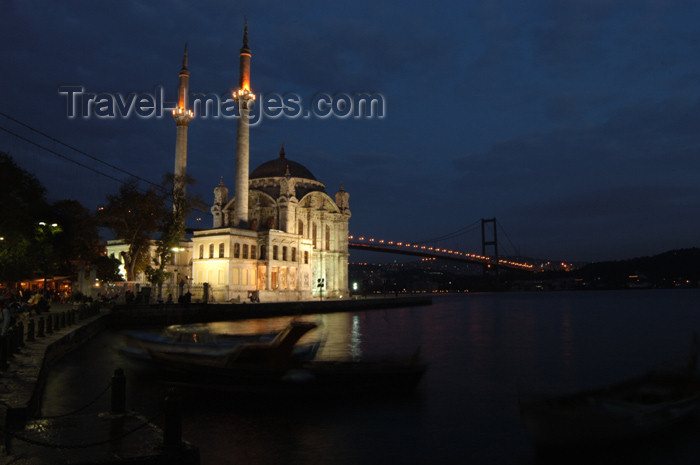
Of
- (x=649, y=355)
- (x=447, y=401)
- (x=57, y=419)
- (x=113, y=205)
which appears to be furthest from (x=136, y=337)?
(x=113, y=205)

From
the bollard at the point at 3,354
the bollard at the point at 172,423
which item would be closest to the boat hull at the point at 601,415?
the bollard at the point at 172,423

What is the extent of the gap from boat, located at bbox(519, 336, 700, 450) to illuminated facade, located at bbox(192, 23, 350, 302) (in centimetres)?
4373

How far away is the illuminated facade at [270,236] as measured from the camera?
177 ft

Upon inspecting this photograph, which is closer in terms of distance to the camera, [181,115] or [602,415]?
[602,415]

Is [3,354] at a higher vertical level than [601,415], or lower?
higher

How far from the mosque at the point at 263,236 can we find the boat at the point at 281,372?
32005mm

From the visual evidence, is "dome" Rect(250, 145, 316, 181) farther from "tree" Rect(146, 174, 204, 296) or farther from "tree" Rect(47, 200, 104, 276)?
"tree" Rect(146, 174, 204, 296)

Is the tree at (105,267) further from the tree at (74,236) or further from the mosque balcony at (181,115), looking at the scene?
the mosque balcony at (181,115)

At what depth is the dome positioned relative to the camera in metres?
69.9

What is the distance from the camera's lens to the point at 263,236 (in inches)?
2235

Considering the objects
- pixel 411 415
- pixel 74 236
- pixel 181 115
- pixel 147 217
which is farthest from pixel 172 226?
pixel 411 415

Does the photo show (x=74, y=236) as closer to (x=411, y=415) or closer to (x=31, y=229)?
(x=31, y=229)

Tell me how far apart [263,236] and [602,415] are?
49.1 metres

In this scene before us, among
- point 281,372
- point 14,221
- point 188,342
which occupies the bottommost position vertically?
point 281,372
